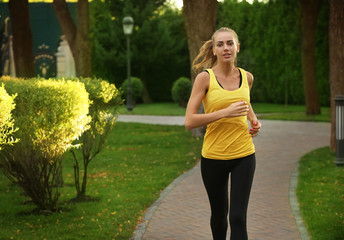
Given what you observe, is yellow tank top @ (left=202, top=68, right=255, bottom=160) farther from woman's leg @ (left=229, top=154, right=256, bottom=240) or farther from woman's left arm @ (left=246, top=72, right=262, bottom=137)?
woman's left arm @ (left=246, top=72, right=262, bottom=137)

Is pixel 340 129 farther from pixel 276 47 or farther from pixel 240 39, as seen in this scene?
pixel 240 39

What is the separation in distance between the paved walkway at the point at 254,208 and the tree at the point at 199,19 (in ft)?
11.2

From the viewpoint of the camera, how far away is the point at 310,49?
22.6 meters

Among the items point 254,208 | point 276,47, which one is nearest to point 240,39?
point 276,47

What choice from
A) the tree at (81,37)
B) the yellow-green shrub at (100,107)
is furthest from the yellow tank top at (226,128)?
the tree at (81,37)

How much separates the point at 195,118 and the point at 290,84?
25.2m

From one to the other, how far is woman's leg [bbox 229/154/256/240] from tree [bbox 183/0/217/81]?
1038 centimetres

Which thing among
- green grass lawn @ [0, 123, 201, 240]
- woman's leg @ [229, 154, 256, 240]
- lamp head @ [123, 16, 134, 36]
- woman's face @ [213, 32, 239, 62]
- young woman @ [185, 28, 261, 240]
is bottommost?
green grass lawn @ [0, 123, 201, 240]

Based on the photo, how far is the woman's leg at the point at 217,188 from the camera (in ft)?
15.2

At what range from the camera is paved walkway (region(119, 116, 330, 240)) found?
22.1 feet

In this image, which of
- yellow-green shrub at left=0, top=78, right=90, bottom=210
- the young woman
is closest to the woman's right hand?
the young woman

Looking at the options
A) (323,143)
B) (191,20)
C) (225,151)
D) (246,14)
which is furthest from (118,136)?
(246,14)

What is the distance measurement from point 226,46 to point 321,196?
181 inches

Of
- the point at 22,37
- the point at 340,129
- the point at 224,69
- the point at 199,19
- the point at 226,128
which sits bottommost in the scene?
the point at 340,129
